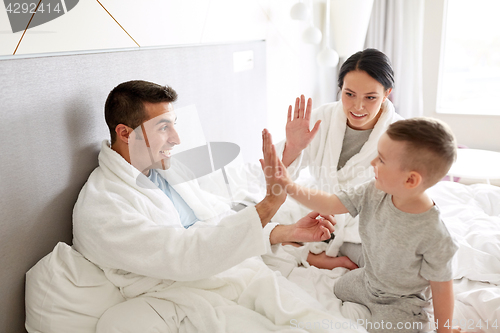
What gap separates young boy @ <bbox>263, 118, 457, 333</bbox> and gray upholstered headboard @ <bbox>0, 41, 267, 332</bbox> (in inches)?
25.2

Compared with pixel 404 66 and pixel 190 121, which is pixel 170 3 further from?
pixel 404 66

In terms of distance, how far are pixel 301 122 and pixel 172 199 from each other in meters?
0.58

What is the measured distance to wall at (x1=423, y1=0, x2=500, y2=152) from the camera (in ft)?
12.0

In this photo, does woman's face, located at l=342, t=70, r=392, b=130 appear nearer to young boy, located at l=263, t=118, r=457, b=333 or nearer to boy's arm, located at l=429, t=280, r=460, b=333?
young boy, located at l=263, t=118, r=457, b=333

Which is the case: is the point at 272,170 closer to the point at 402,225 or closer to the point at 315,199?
the point at 315,199

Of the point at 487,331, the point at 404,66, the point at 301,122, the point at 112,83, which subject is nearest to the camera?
the point at 487,331

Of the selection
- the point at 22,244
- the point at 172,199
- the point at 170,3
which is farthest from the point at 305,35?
the point at 22,244

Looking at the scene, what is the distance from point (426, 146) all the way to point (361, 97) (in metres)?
0.65

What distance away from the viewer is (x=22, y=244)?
1149 millimetres

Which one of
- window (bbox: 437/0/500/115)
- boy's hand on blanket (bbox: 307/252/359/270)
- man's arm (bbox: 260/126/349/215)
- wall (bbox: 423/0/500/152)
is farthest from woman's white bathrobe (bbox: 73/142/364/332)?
window (bbox: 437/0/500/115)

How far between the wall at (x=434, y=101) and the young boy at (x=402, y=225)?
Result: 10.0 ft

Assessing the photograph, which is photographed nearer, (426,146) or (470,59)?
(426,146)

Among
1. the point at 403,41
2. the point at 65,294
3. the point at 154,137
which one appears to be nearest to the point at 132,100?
the point at 154,137

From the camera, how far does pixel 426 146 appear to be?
104 centimetres
